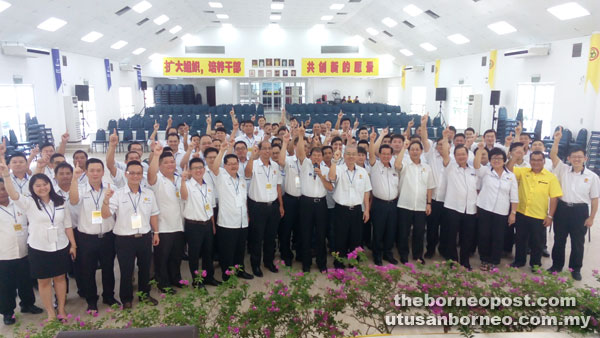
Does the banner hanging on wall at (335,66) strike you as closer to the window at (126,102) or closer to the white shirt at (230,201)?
the window at (126,102)

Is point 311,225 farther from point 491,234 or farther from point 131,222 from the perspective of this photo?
point 491,234

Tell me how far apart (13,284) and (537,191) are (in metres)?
5.59

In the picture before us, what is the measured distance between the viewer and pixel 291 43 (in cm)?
2250

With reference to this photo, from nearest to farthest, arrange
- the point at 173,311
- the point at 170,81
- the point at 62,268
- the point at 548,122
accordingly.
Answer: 1. the point at 173,311
2. the point at 62,268
3. the point at 548,122
4. the point at 170,81

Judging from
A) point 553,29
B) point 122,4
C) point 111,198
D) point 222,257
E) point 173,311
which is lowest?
point 222,257

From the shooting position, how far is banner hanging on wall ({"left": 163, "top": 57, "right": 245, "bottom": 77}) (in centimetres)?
2184

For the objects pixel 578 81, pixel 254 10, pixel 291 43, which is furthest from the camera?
pixel 291 43

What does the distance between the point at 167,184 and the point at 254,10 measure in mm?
15466

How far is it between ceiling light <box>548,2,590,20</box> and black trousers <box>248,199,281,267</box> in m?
9.21

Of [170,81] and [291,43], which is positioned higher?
[291,43]

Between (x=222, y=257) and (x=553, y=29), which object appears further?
(x=553, y=29)

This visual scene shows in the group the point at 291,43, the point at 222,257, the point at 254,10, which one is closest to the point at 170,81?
the point at 291,43

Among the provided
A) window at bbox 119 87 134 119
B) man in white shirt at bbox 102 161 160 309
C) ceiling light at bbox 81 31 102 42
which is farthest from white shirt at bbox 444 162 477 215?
window at bbox 119 87 134 119

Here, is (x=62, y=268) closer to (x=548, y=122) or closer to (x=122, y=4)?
(x=122, y=4)
